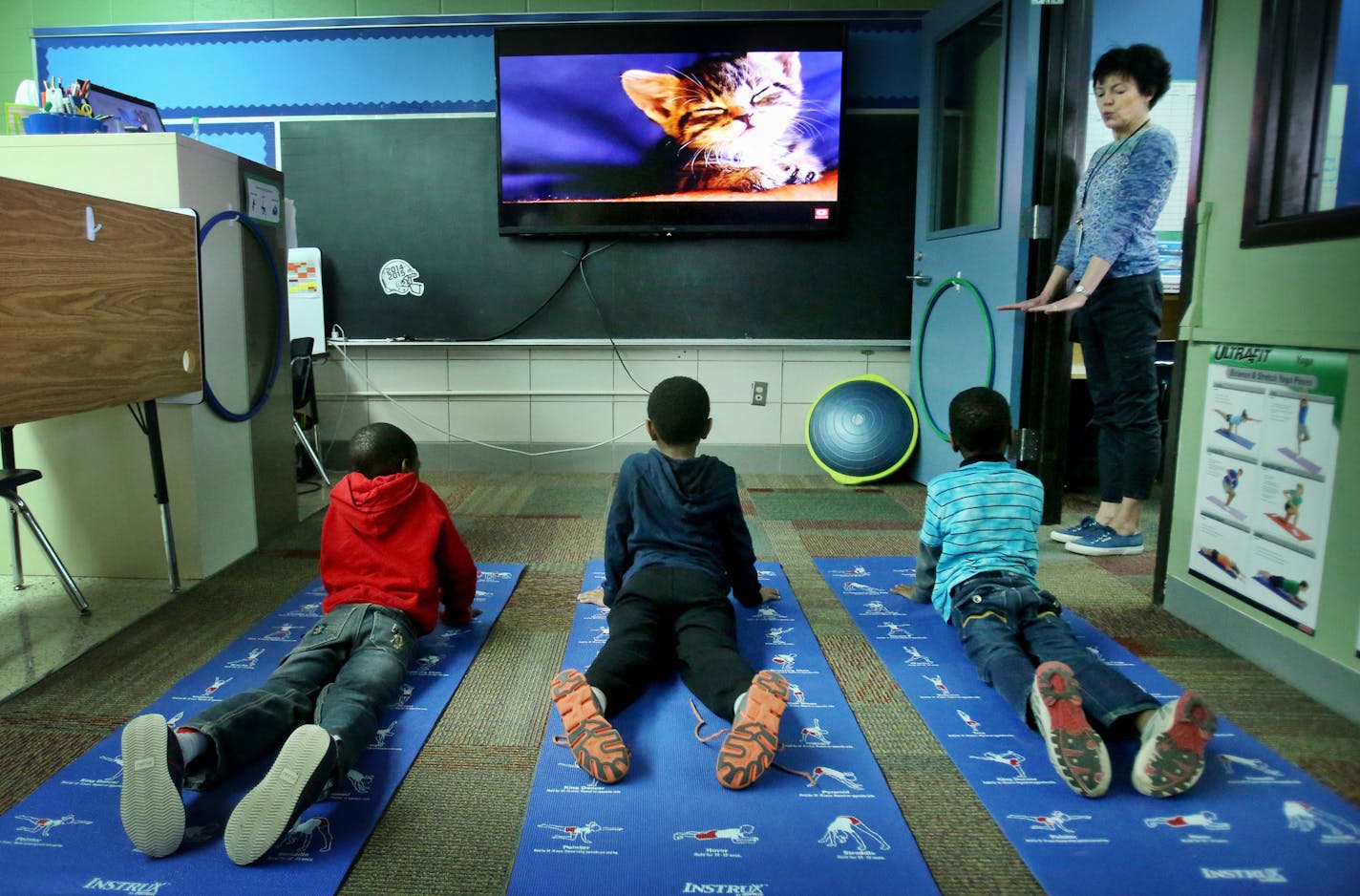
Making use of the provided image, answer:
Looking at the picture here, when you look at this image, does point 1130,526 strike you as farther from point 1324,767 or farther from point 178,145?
point 178,145

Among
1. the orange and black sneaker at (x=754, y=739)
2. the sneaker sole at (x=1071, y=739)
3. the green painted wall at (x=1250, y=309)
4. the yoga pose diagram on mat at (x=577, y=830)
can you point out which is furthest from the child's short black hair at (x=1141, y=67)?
the yoga pose diagram on mat at (x=577, y=830)

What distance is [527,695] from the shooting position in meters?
1.86

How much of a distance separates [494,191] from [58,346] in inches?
91.2

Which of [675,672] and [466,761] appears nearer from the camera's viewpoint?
[466,761]

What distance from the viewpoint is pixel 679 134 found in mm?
3842

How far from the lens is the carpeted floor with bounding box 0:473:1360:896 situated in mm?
1332

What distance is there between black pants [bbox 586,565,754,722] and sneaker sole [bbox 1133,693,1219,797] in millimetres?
662

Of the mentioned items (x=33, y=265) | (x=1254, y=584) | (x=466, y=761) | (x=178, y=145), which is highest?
(x=178, y=145)

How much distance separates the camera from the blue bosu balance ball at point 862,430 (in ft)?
12.9

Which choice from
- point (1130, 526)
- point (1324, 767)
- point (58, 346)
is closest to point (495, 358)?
point (58, 346)

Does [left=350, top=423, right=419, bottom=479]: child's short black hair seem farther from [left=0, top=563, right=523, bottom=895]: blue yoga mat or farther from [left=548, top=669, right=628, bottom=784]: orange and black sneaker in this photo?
[left=548, top=669, right=628, bottom=784]: orange and black sneaker

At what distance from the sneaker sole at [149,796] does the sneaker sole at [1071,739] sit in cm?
133

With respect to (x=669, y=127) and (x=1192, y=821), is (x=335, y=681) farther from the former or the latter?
(x=669, y=127)

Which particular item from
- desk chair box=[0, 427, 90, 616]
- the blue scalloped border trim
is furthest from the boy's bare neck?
the blue scalloped border trim
